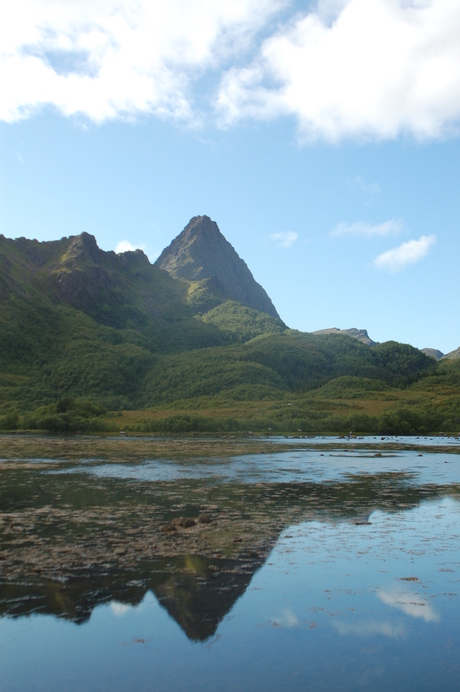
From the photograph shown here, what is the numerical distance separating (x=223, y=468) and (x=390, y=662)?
47.9 metres

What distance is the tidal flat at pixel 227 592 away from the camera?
42.0ft

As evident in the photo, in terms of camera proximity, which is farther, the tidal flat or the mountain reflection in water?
the mountain reflection in water

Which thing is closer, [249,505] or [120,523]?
[120,523]

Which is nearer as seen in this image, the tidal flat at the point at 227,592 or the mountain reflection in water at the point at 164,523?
the tidal flat at the point at 227,592

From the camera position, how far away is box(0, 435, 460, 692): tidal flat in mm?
12797

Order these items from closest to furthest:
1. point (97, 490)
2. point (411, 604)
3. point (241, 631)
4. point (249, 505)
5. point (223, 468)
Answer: point (241, 631), point (411, 604), point (249, 505), point (97, 490), point (223, 468)

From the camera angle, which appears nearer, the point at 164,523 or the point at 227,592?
the point at 227,592

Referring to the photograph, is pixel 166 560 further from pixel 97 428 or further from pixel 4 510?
pixel 97 428

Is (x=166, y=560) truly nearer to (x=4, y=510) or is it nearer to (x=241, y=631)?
(x=241, y=631)

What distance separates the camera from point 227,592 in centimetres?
1784

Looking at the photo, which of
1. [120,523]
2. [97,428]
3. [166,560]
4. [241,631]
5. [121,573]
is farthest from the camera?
[97,428]

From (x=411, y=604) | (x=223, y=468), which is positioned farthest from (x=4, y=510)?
(x=223, y=468)

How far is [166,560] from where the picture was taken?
70.1ft

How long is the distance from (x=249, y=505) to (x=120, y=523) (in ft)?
32.1
